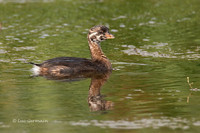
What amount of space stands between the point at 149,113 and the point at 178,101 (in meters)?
1.21

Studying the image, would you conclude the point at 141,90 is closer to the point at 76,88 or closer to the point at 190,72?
the point at 76,88

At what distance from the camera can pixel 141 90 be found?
1203cm

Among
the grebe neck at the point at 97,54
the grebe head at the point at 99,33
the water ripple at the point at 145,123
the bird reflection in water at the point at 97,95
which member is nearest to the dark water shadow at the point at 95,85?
the bird reflection in water at the point at 97,95

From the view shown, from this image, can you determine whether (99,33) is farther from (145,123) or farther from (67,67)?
(145,123)

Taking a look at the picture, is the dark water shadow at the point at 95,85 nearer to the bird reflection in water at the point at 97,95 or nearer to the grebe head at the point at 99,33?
the bird reflection in water at the point at 97,95

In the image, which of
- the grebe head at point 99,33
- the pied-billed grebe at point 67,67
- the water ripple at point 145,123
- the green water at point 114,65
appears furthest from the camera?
the grebe head at point 99,33

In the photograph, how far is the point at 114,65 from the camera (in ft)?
53.7

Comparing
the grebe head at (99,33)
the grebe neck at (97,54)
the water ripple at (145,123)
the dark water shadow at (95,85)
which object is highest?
the grebe head at (99,33)

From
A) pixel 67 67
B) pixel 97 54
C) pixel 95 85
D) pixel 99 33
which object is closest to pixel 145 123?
pixel 95 85

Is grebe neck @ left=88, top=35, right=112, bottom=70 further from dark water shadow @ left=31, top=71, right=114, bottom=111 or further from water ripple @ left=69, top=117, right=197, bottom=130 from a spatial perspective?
water ripple @ left=69, top=117, right=197, bottom=130

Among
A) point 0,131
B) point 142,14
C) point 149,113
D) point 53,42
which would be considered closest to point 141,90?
point 149,113

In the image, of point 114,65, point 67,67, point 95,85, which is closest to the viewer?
point 95,85

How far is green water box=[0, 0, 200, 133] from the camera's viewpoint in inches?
371

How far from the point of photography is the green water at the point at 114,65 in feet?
30.9
